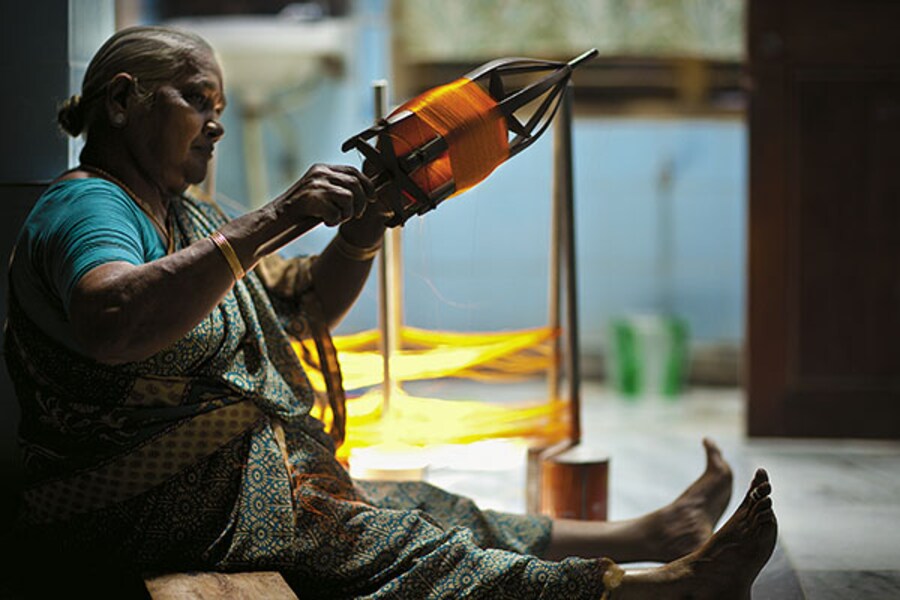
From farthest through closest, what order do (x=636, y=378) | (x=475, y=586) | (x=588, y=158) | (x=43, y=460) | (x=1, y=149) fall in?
(x=588, y=158) < (x=636, y=378) < (x=1, y=149) < (x=43, y=460) < (x=475, y=586)

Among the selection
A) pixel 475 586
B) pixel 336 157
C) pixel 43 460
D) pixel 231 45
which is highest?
pixel 231 45

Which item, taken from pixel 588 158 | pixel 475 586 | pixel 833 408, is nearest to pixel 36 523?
pixel 475 586

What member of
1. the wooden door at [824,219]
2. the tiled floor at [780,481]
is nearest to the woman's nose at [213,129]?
the tiled floor at [780,481]

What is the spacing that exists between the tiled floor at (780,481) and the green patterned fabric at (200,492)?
0.69 m

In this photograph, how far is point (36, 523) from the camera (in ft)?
5.49

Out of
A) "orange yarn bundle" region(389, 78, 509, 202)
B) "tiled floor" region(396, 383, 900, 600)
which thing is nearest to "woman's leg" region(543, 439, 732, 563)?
"tiled floor" region(396, 383, 900, 600)

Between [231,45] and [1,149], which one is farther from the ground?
[231,45]

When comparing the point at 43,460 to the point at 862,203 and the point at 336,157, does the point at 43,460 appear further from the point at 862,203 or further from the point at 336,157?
the point at 336,157

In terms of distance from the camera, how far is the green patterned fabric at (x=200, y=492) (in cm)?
159

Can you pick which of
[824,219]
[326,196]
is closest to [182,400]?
[326,196]

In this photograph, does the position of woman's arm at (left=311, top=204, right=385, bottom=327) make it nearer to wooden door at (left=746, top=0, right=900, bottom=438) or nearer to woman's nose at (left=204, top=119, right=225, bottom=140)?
woman's nose at (left=204, top=119, right=225, bottom=140)

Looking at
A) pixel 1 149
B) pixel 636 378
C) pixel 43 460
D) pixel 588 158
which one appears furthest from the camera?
pixel 588 158

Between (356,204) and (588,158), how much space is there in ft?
12.0

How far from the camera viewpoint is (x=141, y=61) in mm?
1712
